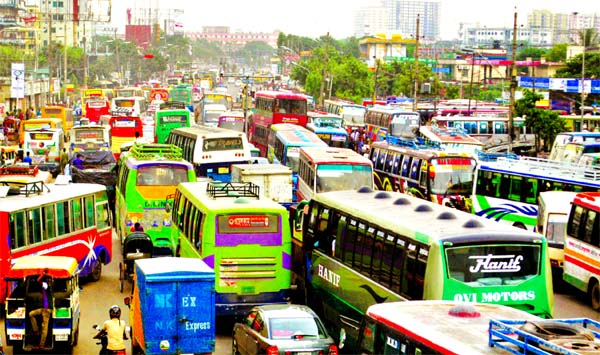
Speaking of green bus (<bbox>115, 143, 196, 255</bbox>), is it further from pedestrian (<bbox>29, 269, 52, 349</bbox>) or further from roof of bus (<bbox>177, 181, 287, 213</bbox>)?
pedestrian (<bbox>29, 269, 52, 349</bbox>)

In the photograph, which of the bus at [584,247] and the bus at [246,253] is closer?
the bus at [246,253]

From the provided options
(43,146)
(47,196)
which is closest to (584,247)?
(47,196)

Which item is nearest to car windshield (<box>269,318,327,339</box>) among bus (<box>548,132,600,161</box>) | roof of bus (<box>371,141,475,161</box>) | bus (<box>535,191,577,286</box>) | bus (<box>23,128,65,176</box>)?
bus (<box>535,191,577,286</box>)

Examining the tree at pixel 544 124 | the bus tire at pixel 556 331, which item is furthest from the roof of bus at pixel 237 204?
the tree at pixel 544 124

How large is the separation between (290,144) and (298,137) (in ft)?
5.17

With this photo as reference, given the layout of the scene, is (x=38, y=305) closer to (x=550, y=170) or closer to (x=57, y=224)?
(x=57, y=224)

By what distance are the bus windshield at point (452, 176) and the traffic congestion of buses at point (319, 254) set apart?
0.04m

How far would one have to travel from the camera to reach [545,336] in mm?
10234

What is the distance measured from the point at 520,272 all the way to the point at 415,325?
3859 millimetres

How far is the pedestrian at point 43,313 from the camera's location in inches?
682

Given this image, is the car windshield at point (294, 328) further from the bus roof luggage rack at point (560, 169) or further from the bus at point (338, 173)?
the bus at point (338, 173)

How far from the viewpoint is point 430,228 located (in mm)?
15828

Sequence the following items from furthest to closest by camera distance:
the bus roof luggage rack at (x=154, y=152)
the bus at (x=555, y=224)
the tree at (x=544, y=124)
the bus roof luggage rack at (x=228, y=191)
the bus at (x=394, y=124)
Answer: the tree at (x=544, y=124) < the bus at (x=394, y=124) < the bus roof luggage rack at (x=154, y=152) < the bus at (x=555, y=224) < the bus roof luggage rack at (x=228, y=191)

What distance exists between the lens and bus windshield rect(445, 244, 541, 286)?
49.4 feet
